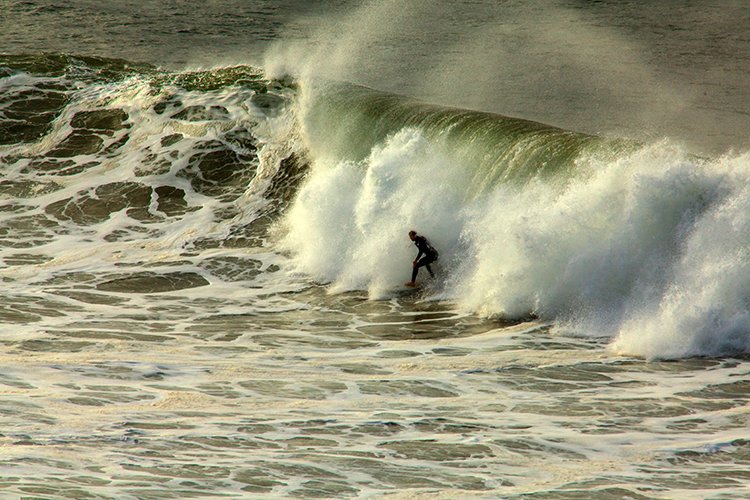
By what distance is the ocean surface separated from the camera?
8.77m

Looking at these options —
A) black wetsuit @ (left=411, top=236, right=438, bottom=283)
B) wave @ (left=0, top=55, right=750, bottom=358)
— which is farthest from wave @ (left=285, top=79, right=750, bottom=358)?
A: black wetsuit @ (left=411, top=236, right=438, bottom=283)

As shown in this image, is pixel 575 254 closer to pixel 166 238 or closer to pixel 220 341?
pixel 220 341

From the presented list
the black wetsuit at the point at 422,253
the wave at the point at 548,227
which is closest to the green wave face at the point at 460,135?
the wave at the point at 548,227

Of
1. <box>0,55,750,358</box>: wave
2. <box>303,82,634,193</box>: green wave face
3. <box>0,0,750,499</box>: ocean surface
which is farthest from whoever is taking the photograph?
<box>303,82,634,193</box>: green wave face

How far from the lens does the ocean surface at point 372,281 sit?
877 centimetres

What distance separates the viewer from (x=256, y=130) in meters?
23.7

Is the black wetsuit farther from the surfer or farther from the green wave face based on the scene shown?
the green wave face

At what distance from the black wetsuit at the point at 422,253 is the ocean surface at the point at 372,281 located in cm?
27

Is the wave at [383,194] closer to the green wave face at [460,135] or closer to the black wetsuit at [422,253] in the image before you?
the green wave face at [460,135]

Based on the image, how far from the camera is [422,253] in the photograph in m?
16.1

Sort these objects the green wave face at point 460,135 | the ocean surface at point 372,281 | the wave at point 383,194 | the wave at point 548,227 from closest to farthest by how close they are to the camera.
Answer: the ocean surface at point 372,281, the wave at point 548,227, the wave at point 383,194, the green wave face at point 460,135

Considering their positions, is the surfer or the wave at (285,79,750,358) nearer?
the wave at (285,79,750,358)

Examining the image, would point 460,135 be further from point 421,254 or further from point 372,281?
point 372,281

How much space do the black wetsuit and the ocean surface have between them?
0.87 ft
